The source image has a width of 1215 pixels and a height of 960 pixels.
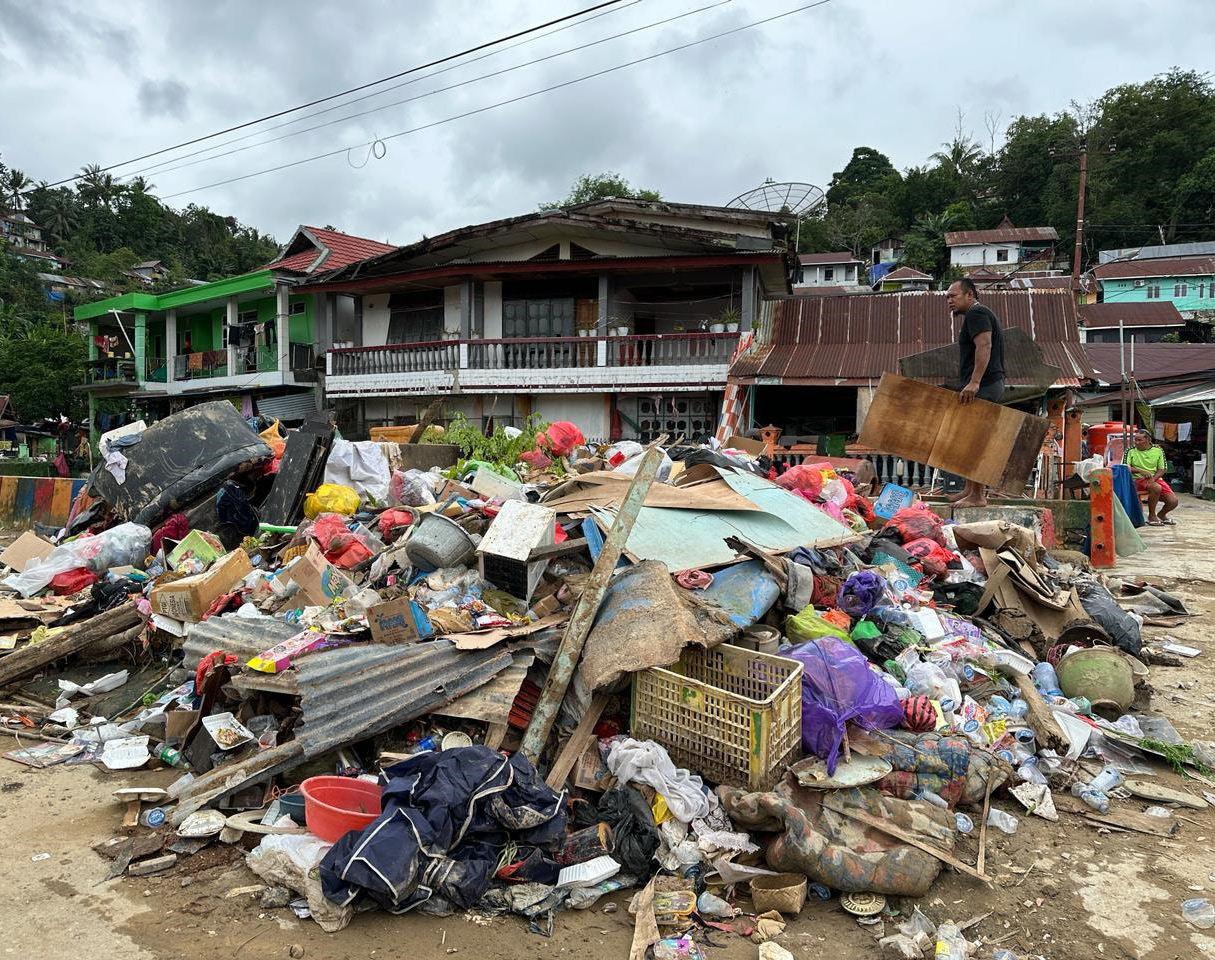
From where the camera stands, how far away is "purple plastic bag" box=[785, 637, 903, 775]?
3.28 metres

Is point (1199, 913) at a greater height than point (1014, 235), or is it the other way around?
point (1014, 235)

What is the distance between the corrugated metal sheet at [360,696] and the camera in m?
3.38

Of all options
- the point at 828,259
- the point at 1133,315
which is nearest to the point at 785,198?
the point at 1133,315

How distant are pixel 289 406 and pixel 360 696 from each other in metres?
18.0

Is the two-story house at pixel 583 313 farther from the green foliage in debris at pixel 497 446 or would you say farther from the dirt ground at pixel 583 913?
the dirt ground at pixel 583 913

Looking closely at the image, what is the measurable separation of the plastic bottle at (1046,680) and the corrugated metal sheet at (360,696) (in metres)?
3.01

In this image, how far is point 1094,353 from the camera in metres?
22.6

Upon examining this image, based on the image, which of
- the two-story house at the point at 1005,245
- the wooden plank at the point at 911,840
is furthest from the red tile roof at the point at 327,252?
the two-story house at the point at 1005,245

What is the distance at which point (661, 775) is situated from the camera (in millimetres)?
3100

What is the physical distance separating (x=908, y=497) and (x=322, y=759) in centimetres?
545

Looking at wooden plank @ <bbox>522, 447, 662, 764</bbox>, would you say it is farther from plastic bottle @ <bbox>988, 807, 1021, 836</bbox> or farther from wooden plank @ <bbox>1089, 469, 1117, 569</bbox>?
wooden plank @ <bbox>1089, 469, 1117, 569</bbox>

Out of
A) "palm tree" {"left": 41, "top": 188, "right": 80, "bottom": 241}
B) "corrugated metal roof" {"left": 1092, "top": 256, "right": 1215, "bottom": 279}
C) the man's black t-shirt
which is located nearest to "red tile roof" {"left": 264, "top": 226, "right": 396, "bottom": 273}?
the man's black t-shirt

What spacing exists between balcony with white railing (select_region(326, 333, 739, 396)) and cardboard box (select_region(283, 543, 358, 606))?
32.4ft

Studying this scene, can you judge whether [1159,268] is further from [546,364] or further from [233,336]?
[233,336]
